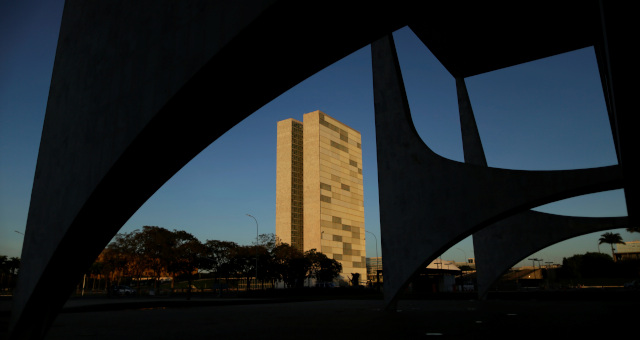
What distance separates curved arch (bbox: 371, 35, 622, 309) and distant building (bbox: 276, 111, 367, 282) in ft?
282

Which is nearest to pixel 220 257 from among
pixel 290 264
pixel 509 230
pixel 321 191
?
pixel 290 264

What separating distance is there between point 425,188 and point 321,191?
292 ft

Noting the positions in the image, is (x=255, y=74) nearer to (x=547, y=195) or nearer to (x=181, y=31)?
(x=181, y=31)

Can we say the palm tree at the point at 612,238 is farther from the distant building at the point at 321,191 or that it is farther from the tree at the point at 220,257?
the tree at the point at 220,257

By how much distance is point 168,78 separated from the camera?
543 centimetres

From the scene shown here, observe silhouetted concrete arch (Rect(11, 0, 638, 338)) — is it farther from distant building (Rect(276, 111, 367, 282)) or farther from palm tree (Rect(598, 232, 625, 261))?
distant building (Rect(276, 111, 367, 282))


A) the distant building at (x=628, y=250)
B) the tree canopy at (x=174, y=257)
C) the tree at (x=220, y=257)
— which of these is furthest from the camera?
the distant building at (x=628, y=250)

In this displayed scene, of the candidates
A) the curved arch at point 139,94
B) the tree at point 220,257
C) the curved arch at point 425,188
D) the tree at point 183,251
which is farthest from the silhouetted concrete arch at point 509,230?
the tree at point 220,257

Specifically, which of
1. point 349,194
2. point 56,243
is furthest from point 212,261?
point 349,194

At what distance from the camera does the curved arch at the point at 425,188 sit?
17.5 metres

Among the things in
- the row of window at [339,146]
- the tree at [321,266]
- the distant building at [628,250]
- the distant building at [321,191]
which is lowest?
the tree at [321,266]

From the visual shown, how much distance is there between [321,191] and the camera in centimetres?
10744

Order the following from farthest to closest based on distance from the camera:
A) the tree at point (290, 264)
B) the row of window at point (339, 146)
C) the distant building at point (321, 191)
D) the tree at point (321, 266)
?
the row of window at point (339, 146)
the distant building at point (321, 191)
the tree at point (321, 266)
the tree at point (290, 264)

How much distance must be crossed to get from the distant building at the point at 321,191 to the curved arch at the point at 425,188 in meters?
86.1
